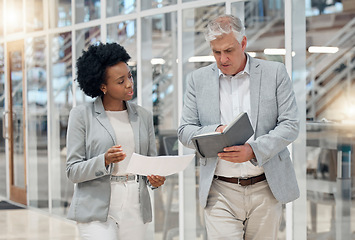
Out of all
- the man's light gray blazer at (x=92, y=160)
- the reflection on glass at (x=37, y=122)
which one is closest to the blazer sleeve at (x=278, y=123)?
the man's light gray blazer at (x=92, y=160)

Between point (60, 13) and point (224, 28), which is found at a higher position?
point (60, 13)

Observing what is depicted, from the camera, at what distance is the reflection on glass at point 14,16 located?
367 inches

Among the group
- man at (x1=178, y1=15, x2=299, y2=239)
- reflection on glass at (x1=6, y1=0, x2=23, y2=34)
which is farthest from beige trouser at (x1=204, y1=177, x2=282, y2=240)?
reflection on glass at (x1=6, y1=0, x2=23, y2=34)

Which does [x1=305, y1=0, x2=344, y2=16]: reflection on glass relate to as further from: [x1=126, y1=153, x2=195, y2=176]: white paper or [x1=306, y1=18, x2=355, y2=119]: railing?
[x1=126, y1=153, x2=195, y2=176]: white paper

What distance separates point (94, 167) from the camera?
2.96 m

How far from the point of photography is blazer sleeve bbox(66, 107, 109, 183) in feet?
9.73

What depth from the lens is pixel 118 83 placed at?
3.09 meters

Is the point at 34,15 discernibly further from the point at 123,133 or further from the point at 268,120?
the point at 268,120

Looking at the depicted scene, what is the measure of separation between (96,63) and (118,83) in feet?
0.52

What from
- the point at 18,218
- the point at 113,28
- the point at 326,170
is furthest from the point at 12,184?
the point at 326,170

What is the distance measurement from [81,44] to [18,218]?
2.65m

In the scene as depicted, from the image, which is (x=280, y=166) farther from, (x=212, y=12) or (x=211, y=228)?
(x=212, y=12)

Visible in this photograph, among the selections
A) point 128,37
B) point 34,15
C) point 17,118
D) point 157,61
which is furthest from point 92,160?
point 17,118

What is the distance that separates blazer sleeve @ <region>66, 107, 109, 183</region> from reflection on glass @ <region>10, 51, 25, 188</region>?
6.59 m
